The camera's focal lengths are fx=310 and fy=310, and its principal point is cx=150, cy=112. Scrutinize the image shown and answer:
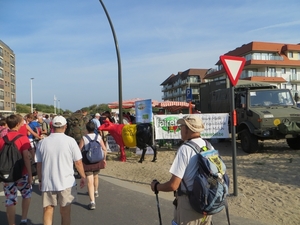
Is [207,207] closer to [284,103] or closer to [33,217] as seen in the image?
[33,217]

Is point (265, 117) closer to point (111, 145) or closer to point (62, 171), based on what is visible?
point (111, 145)

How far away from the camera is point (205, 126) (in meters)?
12.0

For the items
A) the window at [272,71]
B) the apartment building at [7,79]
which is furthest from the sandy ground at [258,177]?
the apartment building at [7,79]

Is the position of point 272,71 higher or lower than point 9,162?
higher

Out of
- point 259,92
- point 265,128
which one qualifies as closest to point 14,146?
point 265,128

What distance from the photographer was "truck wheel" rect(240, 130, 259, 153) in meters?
10.7

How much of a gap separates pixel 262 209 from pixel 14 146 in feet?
13.4

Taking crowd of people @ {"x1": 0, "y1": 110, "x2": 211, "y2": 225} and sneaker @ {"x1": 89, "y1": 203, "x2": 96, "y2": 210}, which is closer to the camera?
crowd of people @ {"x1": 0, "y1": 110, "x2": 211, "y2": 225}

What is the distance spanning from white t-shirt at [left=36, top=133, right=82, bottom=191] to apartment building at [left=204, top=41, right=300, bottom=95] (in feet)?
155

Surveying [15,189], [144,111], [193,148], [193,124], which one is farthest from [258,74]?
[193,148]

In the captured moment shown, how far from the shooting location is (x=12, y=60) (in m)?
81.3

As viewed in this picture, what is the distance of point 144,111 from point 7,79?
239 feet

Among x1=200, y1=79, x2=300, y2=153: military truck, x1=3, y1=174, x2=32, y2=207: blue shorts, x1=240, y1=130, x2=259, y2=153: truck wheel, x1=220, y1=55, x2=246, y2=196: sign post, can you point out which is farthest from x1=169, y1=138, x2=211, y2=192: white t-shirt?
x1=240, y1=130, x2=259, y2=153: truck wheel

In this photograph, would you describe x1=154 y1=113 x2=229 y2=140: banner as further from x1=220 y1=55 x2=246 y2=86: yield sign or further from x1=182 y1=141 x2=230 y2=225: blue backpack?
x1=182 y1=141 x2=230 y2=225: blue backpack
